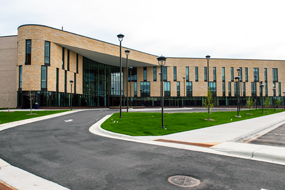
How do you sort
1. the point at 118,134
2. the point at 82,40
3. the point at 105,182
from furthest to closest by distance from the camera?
the point at 82,40, the point at 118,134, the point at 105,182

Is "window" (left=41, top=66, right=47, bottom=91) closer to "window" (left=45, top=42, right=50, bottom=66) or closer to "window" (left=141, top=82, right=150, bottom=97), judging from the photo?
"window" (left=45, top=42, right=50, bottom=66)

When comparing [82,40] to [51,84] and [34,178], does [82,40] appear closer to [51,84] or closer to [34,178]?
[51,84]

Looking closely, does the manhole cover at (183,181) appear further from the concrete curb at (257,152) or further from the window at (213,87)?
the window at (213,87)

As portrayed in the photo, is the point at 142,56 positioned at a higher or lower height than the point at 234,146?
higher

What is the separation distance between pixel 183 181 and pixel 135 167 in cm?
144

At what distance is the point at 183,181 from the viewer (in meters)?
4.49

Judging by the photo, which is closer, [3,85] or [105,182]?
[105,182]

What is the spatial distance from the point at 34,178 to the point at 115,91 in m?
52.7

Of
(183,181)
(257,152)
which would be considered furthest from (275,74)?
(183,181)

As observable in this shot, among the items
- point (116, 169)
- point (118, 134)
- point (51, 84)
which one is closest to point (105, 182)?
point (116, 169)

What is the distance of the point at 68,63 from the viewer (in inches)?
1638

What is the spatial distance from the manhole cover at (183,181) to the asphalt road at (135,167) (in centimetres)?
13

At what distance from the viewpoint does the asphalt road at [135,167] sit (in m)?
4.36

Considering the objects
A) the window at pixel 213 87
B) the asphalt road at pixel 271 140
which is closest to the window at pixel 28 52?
the asphalt road at pixel 271 140
